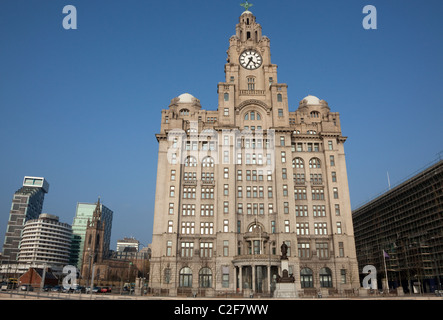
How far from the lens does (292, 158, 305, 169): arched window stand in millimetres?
88875

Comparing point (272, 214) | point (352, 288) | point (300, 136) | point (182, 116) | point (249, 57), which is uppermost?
point (249, 57)

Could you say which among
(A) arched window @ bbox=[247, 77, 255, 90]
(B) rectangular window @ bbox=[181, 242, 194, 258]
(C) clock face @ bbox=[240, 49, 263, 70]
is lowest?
(B) rectangular window @ bbox=[181, 242, 194, 258]

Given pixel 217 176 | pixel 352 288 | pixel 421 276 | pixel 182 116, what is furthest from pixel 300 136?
pixel 421 276

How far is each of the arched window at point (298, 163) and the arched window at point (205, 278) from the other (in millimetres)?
33789

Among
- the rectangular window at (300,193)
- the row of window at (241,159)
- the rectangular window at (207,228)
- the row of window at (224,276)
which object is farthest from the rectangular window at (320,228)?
→ the rectangular window at (207,228)

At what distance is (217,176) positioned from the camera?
280 feet

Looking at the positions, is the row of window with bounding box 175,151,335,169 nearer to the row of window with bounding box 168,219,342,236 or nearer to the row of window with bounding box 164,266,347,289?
the row of window with bounding box 168,219,342,236

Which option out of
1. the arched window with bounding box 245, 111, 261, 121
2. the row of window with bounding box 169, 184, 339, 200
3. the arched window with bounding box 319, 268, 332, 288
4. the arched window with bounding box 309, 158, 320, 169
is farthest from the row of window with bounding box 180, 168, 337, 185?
the arched window with bounding box 319, 268, 332, 288

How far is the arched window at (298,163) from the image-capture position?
292 ft

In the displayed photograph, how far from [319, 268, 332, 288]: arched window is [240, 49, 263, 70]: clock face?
56.7 m

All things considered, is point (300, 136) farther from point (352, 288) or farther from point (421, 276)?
point (421, 276)
